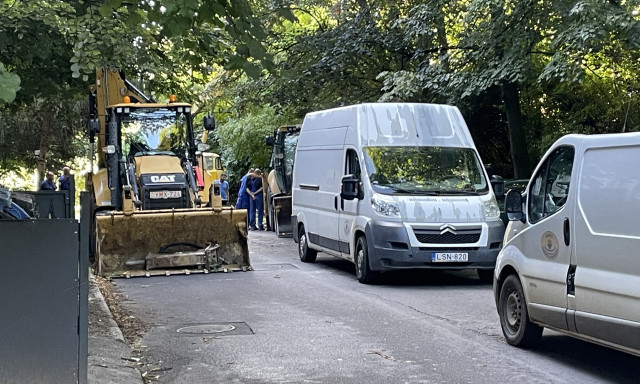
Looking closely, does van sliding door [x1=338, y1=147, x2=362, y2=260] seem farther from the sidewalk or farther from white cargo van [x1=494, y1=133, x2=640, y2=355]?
white cargo van [x1=494, y1=133, x2=640, y2=355]

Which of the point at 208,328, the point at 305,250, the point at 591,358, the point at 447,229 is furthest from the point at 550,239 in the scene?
the point at 305,250

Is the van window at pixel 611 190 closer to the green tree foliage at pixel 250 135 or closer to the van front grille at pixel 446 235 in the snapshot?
the van front grille at pixel 446 235

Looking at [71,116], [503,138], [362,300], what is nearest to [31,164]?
[71,116]

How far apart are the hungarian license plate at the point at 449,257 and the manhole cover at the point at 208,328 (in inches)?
156

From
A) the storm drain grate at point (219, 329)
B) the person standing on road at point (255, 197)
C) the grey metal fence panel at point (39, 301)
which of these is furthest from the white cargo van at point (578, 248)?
the person standing on road at point (255, 197)

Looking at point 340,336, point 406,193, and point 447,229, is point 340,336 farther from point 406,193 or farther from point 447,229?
point 406,193

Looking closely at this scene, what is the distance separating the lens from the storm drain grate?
9.63 m

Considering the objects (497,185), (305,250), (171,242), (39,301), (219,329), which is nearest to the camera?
(39,301)

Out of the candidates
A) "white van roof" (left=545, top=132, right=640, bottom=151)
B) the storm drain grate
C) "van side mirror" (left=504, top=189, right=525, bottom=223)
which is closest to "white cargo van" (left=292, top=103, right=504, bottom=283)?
the storm drain grate

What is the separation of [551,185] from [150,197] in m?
9.41

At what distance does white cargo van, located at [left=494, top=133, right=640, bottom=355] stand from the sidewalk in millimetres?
3658

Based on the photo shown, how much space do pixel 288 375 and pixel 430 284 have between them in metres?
6.44

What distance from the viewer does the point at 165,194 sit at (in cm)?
1608

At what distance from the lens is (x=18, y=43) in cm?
1236
